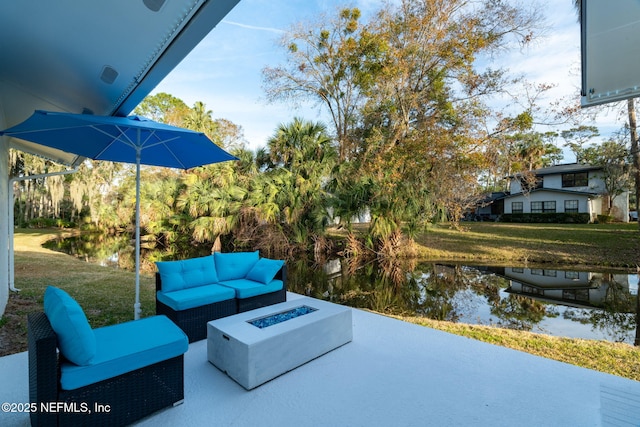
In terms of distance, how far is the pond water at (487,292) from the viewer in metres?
5.04

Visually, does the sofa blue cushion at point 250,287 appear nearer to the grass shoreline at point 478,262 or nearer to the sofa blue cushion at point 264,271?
the sofa blue cushion at point 264,271

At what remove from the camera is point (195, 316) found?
334 centimetres

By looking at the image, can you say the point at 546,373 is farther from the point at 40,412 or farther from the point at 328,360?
the point at 40,412

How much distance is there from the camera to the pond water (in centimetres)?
504

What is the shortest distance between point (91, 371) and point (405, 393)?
2.12 m

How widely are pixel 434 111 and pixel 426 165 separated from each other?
83.2 inches

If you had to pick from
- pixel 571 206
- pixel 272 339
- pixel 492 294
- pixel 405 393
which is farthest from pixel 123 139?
pixel 571 206

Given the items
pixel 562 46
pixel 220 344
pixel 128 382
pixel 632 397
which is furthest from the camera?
pixel 562 46

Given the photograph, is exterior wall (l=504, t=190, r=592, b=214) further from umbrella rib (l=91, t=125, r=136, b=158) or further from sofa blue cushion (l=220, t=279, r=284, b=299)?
umbrella rib (l=91, t=125, r=136, b=158)

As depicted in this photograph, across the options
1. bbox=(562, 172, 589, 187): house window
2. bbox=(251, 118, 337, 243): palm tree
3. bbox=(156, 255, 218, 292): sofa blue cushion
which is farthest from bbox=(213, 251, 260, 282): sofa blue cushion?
bbox=(562, 172, 589, 187): house window

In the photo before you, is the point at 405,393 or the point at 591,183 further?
the point at 591,183

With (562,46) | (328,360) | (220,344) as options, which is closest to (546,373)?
(328,360)

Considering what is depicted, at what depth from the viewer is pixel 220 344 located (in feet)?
8.77

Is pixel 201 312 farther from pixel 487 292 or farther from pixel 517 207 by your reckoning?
pixel 517 207
